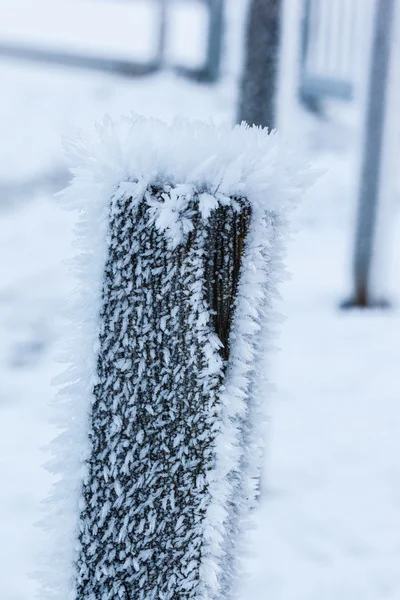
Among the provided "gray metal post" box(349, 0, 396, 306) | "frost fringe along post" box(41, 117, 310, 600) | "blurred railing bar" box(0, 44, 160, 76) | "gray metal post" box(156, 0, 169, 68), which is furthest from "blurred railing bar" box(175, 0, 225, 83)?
"frost fringe along post" box(41, 117, 310, 600)

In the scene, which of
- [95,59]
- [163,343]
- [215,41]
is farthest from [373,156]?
[95,59]

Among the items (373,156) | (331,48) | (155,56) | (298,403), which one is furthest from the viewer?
(155,56)

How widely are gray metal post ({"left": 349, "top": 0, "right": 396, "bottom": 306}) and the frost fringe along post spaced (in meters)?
3.02

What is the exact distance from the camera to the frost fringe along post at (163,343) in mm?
794

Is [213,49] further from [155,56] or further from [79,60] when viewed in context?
[79,60]

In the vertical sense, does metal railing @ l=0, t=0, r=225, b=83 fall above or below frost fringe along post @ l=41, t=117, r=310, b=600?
above

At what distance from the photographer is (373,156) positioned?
3.72 meters

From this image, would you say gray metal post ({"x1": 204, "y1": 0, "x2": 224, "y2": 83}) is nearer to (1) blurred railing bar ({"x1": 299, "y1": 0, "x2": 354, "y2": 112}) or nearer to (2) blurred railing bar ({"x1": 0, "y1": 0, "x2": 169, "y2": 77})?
(2) blurred railing bar ({"x1": 0, "y1": 0, "x2": 169, "y2": 77})

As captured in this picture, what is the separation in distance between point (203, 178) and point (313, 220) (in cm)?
546

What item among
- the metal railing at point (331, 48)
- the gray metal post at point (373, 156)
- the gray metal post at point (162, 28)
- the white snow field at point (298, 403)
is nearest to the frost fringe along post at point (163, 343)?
the white snow field at point (298, 403)

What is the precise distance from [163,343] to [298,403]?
207 cm

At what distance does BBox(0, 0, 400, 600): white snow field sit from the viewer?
1.77 metres

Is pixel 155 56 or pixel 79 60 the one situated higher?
pixel 155 56

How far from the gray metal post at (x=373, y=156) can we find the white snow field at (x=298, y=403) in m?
0.08
